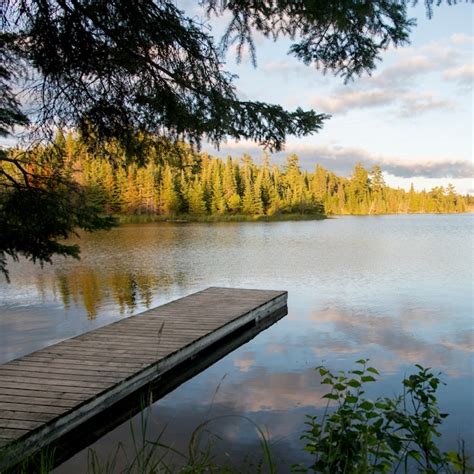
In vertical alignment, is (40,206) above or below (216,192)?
below

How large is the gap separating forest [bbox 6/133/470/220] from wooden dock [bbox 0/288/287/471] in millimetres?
1782

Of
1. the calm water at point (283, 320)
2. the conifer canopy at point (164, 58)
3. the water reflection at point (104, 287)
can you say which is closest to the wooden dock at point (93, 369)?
the calm water at point (283, 320)

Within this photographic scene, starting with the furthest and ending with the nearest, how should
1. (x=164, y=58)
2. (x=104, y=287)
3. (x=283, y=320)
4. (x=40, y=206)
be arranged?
(x=104, y=287)
(x=283, y=320)
(x=40, y=206)
(x=164, y=58)

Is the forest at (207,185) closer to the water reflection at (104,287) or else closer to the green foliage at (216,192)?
the green foliage at (216,192)

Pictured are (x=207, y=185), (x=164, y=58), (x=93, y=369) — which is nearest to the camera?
(x=164, y=58)

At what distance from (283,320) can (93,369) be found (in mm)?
5014

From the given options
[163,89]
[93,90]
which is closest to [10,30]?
[93,90]

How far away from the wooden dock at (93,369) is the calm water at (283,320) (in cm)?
38

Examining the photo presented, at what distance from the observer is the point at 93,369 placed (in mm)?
5344

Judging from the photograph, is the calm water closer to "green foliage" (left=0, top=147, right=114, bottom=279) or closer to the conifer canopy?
"green foliage" (left=0, top=147, right=114, bottom=279)

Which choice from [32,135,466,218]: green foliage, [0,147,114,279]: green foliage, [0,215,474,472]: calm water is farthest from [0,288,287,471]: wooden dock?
[32,135,466,218]: green foliage

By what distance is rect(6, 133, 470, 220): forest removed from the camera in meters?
4.26

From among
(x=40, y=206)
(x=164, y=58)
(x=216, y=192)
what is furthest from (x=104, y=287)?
(x=216, y=192)

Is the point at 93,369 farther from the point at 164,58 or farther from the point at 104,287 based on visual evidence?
the point at 104,287
